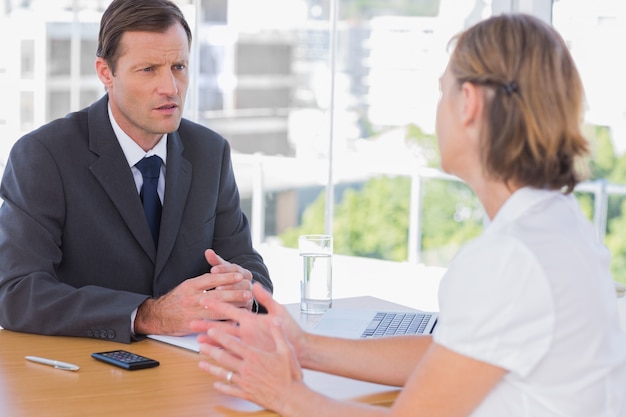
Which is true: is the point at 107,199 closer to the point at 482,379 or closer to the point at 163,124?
the point at 163,124

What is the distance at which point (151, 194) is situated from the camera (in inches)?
90.0

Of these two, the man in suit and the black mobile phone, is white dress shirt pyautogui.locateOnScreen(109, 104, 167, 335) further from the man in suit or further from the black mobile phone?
the black mobile phone

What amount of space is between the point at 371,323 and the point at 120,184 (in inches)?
25.4

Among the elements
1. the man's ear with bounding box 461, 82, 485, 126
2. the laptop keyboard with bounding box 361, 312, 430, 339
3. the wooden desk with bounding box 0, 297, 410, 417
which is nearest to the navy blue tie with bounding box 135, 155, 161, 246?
the wooden desk with bounding box 0, 297, 410, 417

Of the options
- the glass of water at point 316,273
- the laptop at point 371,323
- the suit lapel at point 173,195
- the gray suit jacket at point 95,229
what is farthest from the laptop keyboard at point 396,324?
the suit lapel at point 173,195

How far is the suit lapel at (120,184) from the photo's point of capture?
219cm

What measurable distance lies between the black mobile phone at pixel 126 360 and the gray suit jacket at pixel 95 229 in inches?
4.2

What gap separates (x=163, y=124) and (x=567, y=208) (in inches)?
44.9

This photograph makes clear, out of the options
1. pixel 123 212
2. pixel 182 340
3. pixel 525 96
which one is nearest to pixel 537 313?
pixel 525 96

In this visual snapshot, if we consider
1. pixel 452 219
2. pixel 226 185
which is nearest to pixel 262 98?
pixel 452 219

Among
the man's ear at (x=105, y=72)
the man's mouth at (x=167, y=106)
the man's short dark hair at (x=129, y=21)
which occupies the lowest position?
the man's mouth at (x=167, y=106)

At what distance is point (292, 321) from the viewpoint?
1676 mm

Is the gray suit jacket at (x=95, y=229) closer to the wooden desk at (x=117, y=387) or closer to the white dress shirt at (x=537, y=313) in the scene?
the wooden desk at (x=117, y=387)

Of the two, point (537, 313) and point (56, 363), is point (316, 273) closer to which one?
point (56, 363)
